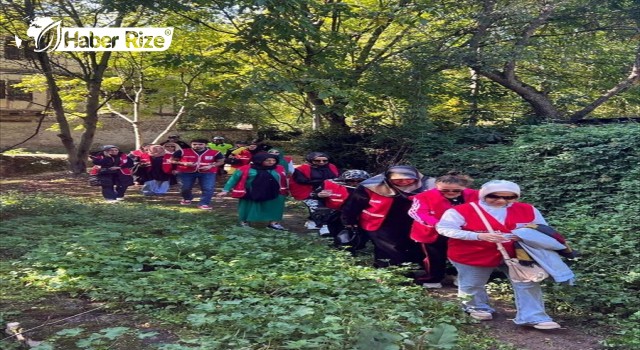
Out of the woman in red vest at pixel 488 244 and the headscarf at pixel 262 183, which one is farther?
the headscarf at pixel 262 183

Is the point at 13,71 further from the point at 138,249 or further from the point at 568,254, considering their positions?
the point at 568,254

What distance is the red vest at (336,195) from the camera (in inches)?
362

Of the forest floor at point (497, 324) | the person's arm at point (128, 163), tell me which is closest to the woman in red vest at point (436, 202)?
the forest floor at point (497, 324)

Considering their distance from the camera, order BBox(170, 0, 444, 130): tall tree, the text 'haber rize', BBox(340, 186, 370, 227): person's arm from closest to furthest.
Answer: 1. BBox(340, 186, 370, 227): person's arm
2. BBox(170, 0, 444, 130): tall tree
3. the text 'haber rize'

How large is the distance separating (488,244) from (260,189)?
5.09 metres

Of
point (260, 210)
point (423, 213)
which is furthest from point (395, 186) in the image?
point (260, 210)

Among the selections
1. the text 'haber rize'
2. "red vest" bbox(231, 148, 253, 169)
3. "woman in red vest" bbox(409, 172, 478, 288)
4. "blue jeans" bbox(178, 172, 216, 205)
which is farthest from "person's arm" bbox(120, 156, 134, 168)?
"woman in red vest" bbox(409, 172, 478, 288)

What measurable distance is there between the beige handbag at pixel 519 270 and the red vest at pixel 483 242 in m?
0.04

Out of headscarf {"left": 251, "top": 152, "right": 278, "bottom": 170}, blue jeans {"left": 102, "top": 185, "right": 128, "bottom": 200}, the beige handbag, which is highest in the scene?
headscarf {"left": 251, "top": 152, "right": 278, "bottom": 170}

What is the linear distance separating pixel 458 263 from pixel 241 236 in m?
3.76

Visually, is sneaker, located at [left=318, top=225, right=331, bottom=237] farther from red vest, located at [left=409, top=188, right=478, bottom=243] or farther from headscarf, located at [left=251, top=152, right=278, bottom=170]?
red vest, located at [left=409, top=188, right=478, bottom=243]

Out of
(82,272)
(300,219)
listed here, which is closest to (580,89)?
(300,219)

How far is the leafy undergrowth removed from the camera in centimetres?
466

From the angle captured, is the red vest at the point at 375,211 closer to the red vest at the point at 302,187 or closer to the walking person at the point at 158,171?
the red vest at the point at 302,187
